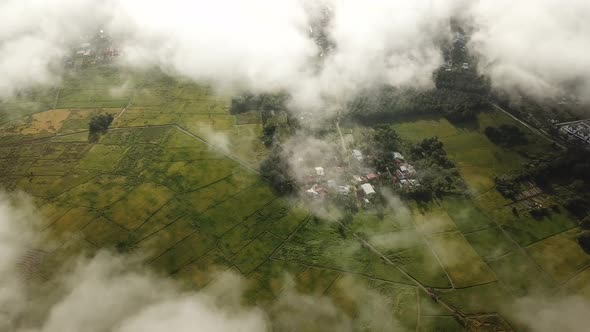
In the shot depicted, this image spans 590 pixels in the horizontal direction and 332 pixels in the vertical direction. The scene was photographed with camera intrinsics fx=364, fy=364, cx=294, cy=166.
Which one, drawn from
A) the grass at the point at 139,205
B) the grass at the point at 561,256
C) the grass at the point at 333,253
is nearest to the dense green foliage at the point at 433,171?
the grass at the point at 561,256

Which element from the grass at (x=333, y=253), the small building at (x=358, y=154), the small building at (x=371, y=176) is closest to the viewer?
the grass at (x=333, y=253)

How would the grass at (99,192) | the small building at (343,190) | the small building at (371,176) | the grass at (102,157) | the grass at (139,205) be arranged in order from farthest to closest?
1. the grass at (102,157)
2. the small building at (371,176)
3. the small building at (343,190)
4. the grass at (99,192)
5. the grass at (139,205)

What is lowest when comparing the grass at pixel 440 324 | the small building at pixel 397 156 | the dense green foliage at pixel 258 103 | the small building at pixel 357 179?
the grass at pixel 440 324

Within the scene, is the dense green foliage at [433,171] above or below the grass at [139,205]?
above

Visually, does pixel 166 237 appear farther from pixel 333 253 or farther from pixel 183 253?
pixel 333 253

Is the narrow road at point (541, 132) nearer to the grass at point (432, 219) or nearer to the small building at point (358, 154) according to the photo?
Result: the grass at point (432, 219)

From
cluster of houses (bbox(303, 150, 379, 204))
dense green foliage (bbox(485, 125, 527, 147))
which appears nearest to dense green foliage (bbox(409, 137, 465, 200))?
cluster of houses (bbox(303, 150, 379, 204))

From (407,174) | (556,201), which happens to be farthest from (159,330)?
(556,201)
